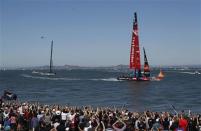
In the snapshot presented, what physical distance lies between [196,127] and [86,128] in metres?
5.51

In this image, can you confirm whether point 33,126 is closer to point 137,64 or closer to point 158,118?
point 158,118

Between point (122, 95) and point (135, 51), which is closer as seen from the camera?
point (122, 95)

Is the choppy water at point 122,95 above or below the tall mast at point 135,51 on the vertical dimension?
below

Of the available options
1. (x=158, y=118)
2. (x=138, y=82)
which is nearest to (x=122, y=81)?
(x=138, y=82)

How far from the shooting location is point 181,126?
19797 millimetres

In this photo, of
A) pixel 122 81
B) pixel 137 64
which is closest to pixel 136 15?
pixel 137 64

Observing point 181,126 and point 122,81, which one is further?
point 122,81

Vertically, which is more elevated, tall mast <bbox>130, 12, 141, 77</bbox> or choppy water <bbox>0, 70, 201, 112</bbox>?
tall mast <bbox>130, 12, 141, 77</bbox>

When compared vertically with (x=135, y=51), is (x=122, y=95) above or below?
below

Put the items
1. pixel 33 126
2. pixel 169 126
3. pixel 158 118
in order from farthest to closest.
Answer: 1. pixel 158 118
2. pixel 169 126
3. pixel 33 126

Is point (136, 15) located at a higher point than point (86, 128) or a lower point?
higher

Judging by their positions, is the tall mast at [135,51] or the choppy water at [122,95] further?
the tall mast at [135,51]

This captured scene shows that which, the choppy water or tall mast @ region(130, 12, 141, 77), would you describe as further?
tall mast @ region(130, 12, 141, 77)

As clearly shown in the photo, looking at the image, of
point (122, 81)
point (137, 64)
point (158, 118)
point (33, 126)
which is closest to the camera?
point (33, 126)
